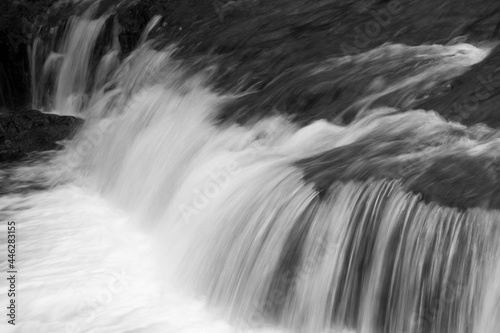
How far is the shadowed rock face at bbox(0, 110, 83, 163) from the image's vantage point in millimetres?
9758

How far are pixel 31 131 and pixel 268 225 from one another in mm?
5107

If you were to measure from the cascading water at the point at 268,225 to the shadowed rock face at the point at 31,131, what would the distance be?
2.71 ft

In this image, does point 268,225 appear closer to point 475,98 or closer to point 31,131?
point 475,98

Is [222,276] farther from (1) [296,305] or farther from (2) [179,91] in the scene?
(2) [179,91]

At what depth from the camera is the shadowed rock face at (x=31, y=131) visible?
976 cm

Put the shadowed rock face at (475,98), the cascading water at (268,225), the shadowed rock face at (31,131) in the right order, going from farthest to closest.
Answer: the shadowed rock face at (31,131), the shadowed rock face at (475,98), the cascading water at (268,225)

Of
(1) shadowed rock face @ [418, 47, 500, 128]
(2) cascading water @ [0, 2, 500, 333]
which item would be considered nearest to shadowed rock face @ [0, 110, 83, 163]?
(2) cascading water @ [0, 2, 500, 333]

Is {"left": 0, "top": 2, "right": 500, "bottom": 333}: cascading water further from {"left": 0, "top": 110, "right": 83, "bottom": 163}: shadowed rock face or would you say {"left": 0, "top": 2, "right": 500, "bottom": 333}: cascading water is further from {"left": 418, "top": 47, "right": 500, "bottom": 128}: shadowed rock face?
{"left": 0, "top": 110, "right": 83, "bottom": 163}: shadowed rock face

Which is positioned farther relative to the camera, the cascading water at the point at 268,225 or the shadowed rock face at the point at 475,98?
the shadowed rock face at the point at 475,98

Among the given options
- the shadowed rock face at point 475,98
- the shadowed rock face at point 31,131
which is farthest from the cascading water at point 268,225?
the shadowed rock face at point 31,131

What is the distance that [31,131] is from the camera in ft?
32.6

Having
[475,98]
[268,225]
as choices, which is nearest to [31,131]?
[268,225]

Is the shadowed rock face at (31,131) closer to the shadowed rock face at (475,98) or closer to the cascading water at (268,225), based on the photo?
the cascading water at (268,225)

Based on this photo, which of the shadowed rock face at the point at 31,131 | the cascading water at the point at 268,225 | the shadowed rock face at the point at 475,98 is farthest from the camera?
the shadowed rock face at the point at 31,131
